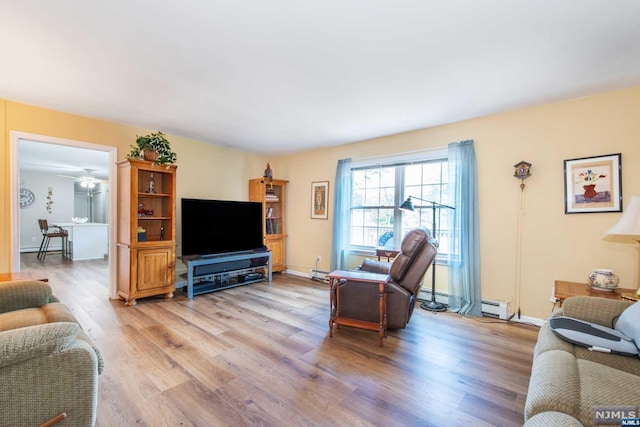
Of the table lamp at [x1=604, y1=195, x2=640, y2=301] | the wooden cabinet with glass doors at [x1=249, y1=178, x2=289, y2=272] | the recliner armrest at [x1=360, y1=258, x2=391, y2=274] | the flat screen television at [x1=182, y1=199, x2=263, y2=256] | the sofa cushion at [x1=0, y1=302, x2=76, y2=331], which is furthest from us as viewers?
the wooden cabinet with glass doors at [x1=249, y1=178, x2=289, y2=272]

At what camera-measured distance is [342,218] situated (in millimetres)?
4633

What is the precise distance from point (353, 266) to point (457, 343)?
2.18 metres

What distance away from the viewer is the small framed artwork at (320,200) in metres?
5.01

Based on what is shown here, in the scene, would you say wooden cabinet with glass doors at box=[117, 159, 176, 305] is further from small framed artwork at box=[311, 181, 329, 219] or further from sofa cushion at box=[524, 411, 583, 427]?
sofa cushion at box=[524, 411, 583, 427]

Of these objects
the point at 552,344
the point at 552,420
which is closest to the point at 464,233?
the point at 552,344

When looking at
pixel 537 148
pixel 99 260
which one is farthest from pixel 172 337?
pixel 99 260

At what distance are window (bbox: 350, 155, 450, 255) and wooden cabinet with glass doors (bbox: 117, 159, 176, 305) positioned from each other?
9.32ft

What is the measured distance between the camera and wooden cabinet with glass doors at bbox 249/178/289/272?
520cm

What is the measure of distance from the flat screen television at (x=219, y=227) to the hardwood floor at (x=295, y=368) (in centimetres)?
96

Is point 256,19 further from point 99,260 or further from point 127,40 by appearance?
point 99,260

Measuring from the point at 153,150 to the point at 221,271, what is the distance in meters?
1.95

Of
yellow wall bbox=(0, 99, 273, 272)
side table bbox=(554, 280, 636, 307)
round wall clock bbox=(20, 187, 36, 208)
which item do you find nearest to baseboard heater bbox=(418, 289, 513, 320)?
side table bbox=(554, 280, 636, 307)

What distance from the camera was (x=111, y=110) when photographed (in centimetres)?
333

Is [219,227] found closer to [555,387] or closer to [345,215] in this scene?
[345,215]
